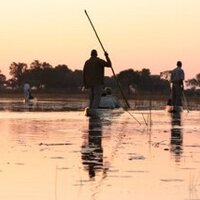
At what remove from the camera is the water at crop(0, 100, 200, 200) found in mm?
8242

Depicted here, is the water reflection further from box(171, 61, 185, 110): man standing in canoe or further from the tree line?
the tree line

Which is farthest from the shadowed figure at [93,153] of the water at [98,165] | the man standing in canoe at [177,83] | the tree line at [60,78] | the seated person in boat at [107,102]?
the tree line at [60,78]

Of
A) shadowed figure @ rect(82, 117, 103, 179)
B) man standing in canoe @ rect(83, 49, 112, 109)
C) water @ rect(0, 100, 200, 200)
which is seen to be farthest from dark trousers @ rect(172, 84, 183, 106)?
water @ rect(0, 100, 200, 200)

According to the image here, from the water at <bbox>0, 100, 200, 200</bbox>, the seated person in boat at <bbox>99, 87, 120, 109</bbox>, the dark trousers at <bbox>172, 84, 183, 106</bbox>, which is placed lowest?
the water at <bbox>0, 100, 200, 200</bbox>

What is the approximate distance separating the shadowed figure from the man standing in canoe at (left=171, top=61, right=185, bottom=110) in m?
14.9

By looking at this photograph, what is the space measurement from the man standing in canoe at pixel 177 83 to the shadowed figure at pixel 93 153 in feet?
48.9

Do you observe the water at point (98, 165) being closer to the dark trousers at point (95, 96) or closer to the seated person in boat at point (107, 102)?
the dark trousers at point (95, 96)

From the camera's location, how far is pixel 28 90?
61.4m

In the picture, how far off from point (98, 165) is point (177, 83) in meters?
22.4

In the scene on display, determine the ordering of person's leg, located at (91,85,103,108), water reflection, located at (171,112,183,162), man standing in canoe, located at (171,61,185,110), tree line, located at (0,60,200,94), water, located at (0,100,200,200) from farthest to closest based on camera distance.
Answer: tree line, located at (0,60,200,94), man standing in canoe, located at (171,61,185,110), person's leg, located at (91,85,103,108), water reflection, located at (171,112,183,162), water, located at (0,100,200,200)

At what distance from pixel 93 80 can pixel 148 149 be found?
536 inches

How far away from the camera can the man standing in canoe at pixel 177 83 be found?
32312 millimetres

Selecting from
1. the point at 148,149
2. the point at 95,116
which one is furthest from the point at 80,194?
the point at 95,116

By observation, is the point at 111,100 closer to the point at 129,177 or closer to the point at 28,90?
the point at 129,177
